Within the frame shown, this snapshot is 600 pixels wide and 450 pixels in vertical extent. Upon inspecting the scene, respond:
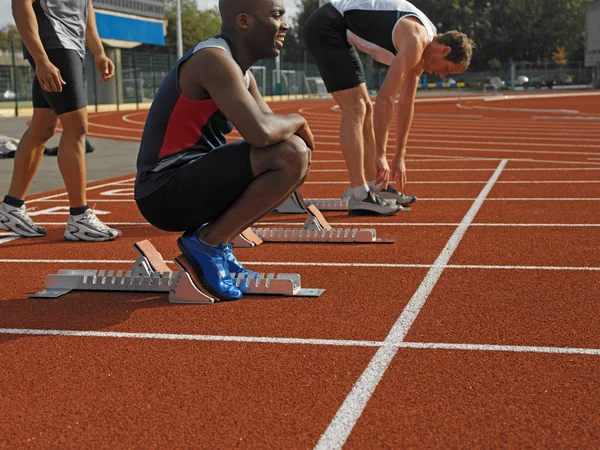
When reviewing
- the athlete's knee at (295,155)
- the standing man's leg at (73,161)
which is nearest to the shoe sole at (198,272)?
the athlete's knee at (295,155)

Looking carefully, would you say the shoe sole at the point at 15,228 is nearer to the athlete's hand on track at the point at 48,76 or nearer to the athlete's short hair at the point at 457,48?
the athlete's hand on track at the point at 48,76

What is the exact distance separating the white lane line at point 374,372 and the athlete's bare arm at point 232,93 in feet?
3.01

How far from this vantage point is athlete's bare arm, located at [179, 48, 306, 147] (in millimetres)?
3312

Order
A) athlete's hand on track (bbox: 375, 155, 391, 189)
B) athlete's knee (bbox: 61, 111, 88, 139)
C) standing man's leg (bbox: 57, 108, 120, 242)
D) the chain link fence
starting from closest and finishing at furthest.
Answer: athlete's knee (bbox: 61, 111, 88, 139)
standing man's leg (bbox: 57, 108, 120, 242)
athlete's hand on track (bbox: 375, 155, 391, 189)
the chain link fence

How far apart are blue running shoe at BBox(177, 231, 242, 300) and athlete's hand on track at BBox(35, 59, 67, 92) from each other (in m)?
1.61

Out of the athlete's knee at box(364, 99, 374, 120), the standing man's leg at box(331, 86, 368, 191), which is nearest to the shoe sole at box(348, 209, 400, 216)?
the standing man's leg at box(331, 86, 368, 191)

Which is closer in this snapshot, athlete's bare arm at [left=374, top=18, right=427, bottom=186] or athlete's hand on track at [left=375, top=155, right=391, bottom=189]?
athlete's hand on track at [left=375, top=155, right=391, bottom=189]

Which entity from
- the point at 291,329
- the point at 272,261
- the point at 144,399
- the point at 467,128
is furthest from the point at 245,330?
the point at 467,128

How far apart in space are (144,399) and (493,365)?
1.14 m

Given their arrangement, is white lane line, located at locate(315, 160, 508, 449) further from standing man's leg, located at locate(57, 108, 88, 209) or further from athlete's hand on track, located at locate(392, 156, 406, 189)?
standing man's leg, located at locate(57, 108, 88, 209)

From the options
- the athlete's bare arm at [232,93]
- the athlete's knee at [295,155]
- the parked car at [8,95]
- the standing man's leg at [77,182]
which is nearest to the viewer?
the athlete's bare arm at [232,93]

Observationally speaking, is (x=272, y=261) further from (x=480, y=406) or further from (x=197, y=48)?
(x=480, y=406)

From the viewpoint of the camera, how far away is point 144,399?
2566 millimetres

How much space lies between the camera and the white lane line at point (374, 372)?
2273 millimetres
